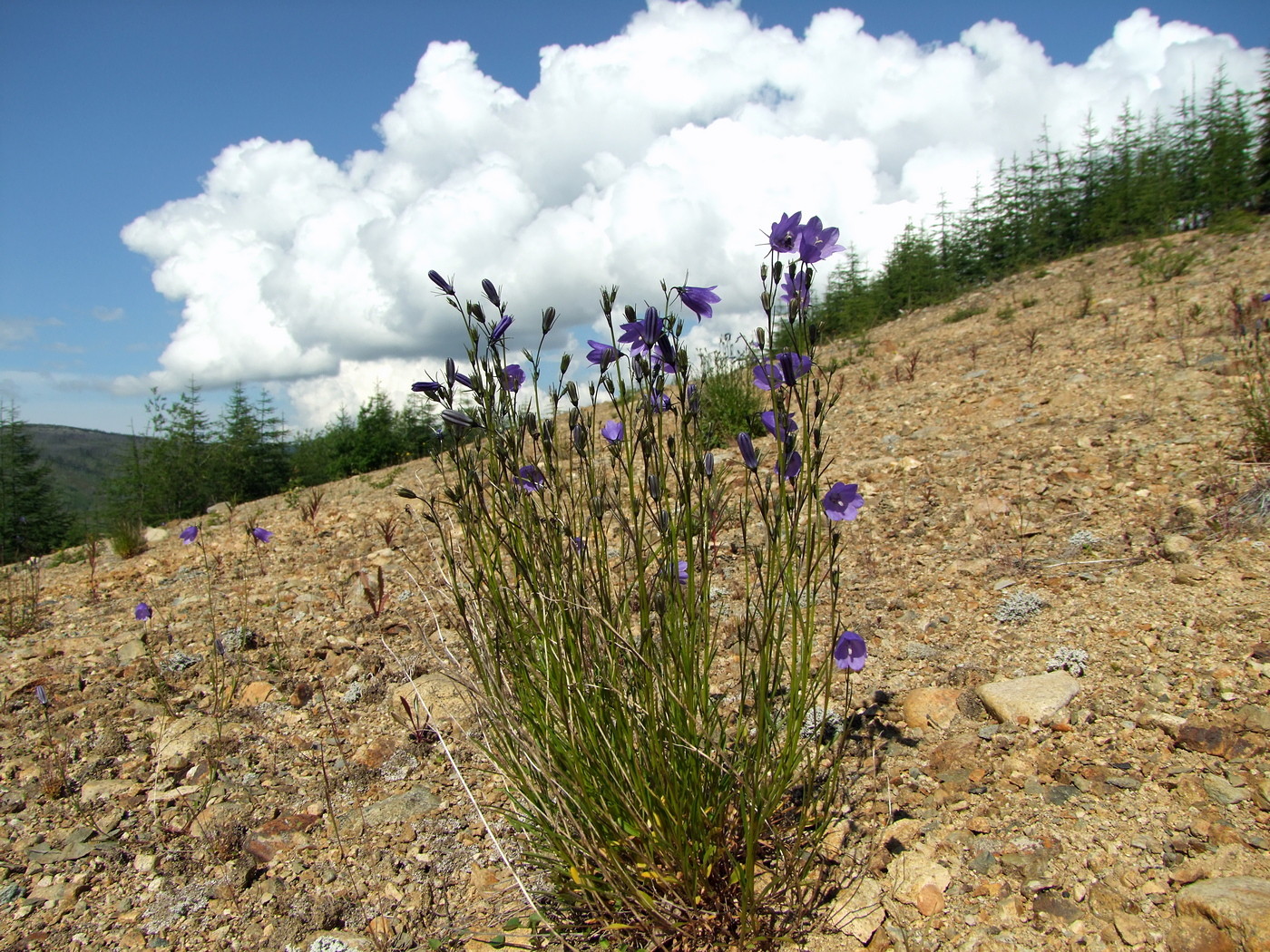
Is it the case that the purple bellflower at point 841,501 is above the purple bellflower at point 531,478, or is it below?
below

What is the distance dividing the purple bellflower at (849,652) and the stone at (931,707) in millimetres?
584

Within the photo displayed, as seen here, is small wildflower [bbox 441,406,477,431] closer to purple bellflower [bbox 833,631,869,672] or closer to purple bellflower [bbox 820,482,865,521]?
purple bellflower [bbox 820,482,865,521]

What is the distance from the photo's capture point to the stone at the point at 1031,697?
2.11 meters

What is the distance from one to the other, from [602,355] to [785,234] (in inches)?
20.2

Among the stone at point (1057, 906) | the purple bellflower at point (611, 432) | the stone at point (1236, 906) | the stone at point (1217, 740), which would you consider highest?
the purple bellflower at point (611, 432)

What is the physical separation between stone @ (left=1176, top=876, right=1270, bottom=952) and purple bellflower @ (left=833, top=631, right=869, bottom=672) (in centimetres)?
79

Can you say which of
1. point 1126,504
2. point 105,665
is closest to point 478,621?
point 105,665

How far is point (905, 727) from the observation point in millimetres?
2260

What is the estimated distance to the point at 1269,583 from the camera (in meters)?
2.47

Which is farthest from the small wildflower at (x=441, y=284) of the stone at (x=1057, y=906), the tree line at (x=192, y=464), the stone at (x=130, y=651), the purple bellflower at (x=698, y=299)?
the tree line at (x=192, y=464)

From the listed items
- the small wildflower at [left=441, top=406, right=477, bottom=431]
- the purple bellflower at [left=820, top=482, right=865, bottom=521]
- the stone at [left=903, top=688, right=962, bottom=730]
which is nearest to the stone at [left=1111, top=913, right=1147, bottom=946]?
the stone at [left=903, top=688, right=962, bottom=730]

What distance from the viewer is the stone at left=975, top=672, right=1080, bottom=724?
2107 millimetres

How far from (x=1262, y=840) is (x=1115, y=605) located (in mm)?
1183

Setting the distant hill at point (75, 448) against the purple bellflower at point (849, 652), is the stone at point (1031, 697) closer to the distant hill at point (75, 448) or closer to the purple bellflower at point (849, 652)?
the purple bellflower at point (849, 652)
